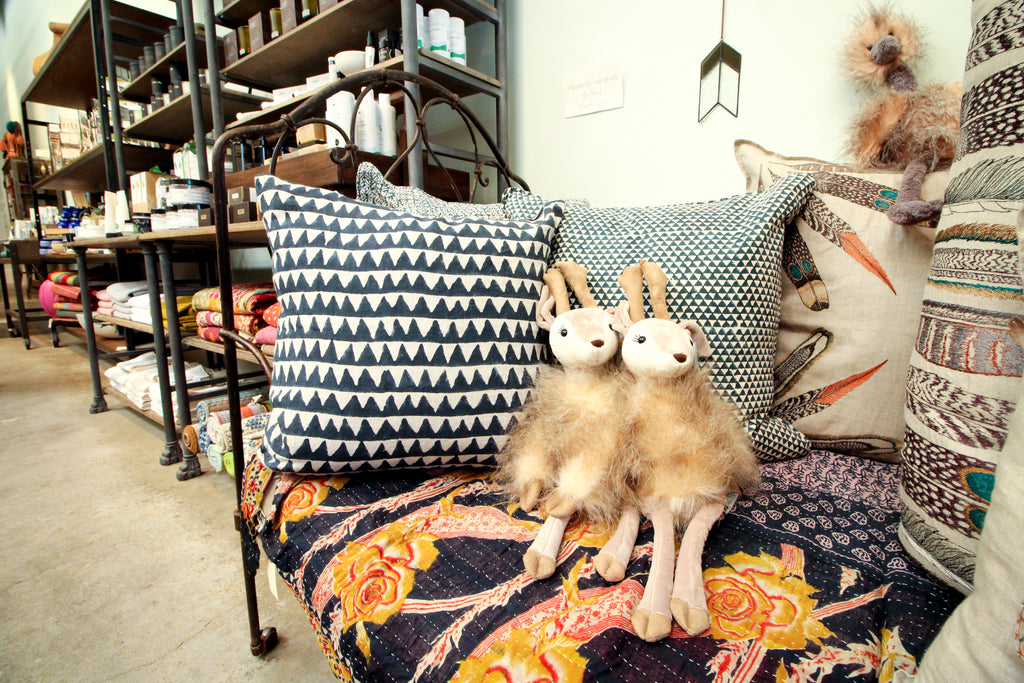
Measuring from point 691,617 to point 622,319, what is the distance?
387 millimetres

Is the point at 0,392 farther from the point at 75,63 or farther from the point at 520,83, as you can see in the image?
the point at 520,83

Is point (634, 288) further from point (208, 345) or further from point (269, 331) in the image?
point (208, 345)

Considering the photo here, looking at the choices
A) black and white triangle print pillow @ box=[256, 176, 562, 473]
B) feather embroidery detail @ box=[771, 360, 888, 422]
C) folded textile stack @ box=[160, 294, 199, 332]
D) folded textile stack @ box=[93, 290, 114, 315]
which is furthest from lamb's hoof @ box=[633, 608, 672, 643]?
folded textile stack @ box=[93, 290, 114, 315]

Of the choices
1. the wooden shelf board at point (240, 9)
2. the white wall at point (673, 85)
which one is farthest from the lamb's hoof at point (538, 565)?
the wooden shelf board at point (240, 9)

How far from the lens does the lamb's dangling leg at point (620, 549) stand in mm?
511

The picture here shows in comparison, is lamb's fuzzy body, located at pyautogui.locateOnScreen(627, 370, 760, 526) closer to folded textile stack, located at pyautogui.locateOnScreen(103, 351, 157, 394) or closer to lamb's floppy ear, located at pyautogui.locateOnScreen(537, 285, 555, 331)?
lamb's floppy ear, located at pyautogui.locateOnScreen(537, 285, 555, 331)

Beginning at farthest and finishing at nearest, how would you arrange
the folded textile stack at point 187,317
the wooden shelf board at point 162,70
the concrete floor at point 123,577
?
the wooden shelf board at point 162,70
the folded textile stack at point 187,317
the concrete floor at point 123,577

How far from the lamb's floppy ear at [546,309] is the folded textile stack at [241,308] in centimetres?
114

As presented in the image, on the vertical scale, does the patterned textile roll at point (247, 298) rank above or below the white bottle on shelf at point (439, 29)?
below

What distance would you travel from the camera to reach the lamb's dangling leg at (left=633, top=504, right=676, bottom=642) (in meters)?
0.44

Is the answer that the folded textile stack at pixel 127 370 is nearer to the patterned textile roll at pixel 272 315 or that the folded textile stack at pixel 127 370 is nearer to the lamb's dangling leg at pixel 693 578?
the patterned textile roll at pixel 272 315

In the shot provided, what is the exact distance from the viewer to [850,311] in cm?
81

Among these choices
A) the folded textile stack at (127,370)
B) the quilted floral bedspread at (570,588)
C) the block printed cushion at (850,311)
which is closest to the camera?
the quilted floral bedspread at (570,588)

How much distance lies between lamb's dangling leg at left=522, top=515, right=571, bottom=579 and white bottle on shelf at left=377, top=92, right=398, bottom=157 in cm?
136
